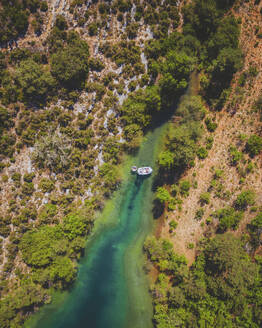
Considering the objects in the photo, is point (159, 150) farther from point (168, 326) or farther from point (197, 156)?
point (168, 326)

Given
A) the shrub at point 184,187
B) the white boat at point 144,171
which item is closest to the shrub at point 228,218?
the shrub at point 184,187

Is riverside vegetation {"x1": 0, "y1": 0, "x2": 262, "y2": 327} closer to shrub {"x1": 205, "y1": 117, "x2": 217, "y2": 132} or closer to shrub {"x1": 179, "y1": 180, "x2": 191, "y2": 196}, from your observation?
shrub {"x1": 205, "y1": 117, "x2": 217, "y2": 132}

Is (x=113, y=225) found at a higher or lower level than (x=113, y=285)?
higher

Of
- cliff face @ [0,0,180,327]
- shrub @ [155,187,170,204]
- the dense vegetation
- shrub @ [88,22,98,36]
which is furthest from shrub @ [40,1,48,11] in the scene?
the dense vegetation

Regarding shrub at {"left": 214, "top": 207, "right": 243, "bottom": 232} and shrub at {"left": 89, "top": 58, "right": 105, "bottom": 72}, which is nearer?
shrub at {"left": 214, "top": 207, "right": 243, "bottom": 232}

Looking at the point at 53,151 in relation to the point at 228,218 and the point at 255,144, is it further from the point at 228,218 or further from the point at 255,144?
the point at 255,144

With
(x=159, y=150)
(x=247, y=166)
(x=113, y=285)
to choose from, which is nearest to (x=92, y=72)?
(x=159, y=150)

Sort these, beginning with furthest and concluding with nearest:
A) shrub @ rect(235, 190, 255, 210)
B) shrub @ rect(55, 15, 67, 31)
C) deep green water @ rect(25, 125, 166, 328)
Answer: deep green water @ rect(25, 125, 166, 328)
shrub @ rect(55, 15, 67, 31)
shrub @ rect(235, 190, 255, 210)
